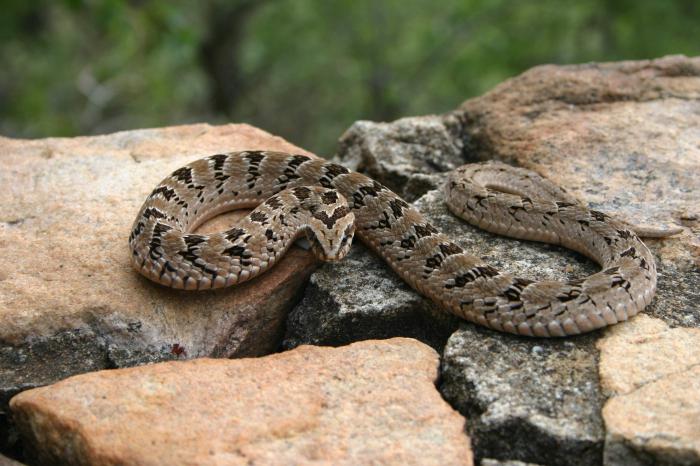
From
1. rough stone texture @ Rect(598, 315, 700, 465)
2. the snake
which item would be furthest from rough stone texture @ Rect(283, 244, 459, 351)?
rough stone texture @ Rect(598, 315, 700, 465)

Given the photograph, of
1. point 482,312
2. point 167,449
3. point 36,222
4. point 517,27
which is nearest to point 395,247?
point 482,312

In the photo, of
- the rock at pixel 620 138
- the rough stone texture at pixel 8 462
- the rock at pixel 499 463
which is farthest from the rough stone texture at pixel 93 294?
the rock at pixel 620 138

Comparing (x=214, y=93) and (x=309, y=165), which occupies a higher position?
(x=309, y=165)

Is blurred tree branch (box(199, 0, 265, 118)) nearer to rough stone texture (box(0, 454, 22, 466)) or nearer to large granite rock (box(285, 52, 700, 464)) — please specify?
large granite rock (box(285, 52, 700, 464))

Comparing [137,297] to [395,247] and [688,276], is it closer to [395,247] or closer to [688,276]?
[395,247]

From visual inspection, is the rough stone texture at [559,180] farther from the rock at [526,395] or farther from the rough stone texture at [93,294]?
the rough stone texture at [93,294]
